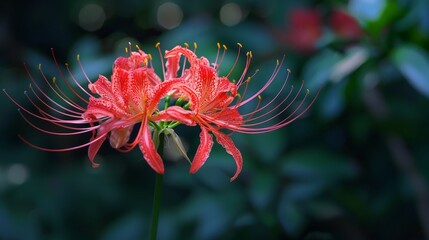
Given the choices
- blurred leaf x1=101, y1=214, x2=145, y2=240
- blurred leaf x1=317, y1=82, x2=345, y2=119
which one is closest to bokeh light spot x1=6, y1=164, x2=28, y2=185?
blurred leaf x1=101, y1=214, x2=145, y2=240

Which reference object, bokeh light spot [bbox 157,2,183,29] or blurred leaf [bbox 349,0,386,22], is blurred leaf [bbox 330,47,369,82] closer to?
blurred leaf [bbox 349,0,386,22]

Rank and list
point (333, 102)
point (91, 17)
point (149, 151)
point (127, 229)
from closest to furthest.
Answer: point (149, 151), point (333, 102), point (127, 229), point (91, 17)

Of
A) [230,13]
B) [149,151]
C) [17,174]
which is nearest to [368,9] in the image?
[230,13]

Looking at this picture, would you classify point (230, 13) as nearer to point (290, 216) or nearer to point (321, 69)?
point (321, 69)

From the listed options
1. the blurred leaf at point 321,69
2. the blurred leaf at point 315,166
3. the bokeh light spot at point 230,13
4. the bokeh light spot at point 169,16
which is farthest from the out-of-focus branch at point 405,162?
the bokeh light spot at point 169,16

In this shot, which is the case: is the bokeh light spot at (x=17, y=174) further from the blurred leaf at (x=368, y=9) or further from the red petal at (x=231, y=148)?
the red petal at (x=231, y=148)

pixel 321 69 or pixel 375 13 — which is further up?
pixel 375 13
